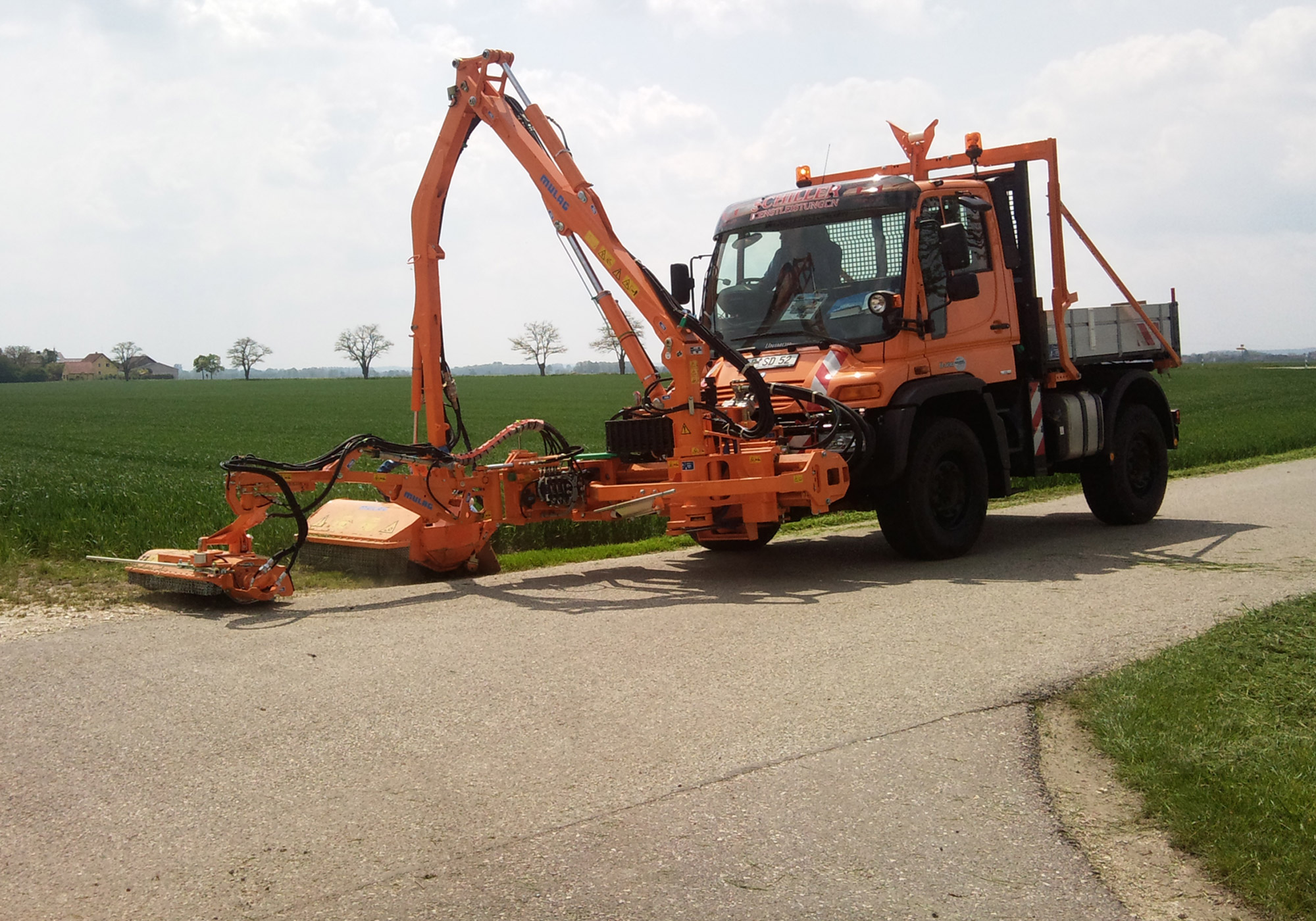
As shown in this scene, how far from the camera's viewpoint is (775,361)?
31.8ft

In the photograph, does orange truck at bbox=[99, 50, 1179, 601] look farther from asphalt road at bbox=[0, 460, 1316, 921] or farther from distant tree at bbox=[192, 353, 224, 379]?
distant tree at bbox=[192, 353, 224, 379]

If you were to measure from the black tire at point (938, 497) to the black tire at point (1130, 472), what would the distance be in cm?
268

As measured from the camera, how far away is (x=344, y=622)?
7.46 m

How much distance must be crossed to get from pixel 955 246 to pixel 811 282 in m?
1.20

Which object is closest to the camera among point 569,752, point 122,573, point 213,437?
point 569,752

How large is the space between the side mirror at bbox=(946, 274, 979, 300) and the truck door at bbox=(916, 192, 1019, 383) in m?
0.01

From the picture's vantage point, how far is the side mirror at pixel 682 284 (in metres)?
9.69

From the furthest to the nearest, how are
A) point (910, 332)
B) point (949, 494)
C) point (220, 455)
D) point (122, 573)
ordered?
1. point (220, 455)
2. point (949, 494)
3. point (910, 332)
4. point (122, 573)

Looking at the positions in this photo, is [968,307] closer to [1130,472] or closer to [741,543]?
[741,543]

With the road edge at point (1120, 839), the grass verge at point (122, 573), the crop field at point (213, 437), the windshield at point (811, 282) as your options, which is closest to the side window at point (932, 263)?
the windshield at point (811, 282)

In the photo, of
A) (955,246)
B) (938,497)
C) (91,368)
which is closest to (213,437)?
(938,497)

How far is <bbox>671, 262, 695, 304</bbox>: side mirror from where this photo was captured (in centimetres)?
969

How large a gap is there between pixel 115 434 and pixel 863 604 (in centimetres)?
3185

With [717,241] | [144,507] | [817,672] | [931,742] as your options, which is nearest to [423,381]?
[717,241]
